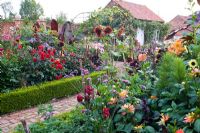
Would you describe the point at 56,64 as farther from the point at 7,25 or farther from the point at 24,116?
the point at 7,25

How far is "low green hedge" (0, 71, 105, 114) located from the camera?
554 centimetres

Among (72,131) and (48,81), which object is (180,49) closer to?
(72,131)

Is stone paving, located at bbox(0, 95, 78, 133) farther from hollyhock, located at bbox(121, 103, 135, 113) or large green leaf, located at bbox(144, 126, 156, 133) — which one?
large green leaf, located at bbox(144, 126, 156, 133)

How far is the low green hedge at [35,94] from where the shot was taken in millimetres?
5539

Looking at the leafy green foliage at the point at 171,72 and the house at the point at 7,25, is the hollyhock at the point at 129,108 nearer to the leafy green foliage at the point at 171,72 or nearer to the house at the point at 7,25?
the leafy green foliage at the point at 171,72

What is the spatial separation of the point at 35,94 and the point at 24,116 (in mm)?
858

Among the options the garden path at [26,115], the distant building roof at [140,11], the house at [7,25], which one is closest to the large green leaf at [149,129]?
the garden path at [26,115]

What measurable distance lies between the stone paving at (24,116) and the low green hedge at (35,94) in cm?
17

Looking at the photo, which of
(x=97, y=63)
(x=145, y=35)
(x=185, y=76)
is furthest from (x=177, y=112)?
(x=145, y=35)

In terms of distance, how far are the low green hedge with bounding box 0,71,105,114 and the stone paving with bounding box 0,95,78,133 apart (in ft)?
0.55

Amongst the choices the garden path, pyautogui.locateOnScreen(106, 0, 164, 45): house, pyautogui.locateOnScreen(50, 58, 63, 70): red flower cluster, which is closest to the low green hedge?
the garden path

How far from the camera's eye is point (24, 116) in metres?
5.33

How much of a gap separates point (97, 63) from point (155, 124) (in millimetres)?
7305

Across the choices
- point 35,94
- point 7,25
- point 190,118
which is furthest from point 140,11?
point 190,118
